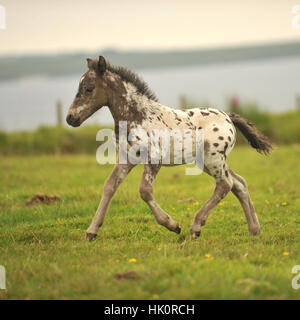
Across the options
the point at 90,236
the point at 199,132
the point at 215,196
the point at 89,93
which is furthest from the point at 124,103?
the point at 90,236

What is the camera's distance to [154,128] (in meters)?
6.48

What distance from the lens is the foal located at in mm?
6469

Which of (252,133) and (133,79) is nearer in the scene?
(133,79)

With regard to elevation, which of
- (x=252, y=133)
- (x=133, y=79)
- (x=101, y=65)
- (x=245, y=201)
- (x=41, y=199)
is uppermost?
(x=101, y=65)

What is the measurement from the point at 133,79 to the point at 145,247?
7.44 feet

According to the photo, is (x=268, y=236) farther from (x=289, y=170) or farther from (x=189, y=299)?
(x=289, y=170)

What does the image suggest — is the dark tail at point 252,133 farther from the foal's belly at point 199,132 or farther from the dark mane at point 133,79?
the dark mane at point 133,79

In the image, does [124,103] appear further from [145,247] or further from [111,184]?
[145,247]

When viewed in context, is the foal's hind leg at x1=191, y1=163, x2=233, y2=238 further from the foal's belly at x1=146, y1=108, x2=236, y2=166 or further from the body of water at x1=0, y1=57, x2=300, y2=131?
the body of water at x1=0, y1=57, x2=300, y2=131

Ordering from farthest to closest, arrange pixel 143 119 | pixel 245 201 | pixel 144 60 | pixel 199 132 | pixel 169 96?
pixel 144 60 < pixel 169 96 < pixel 245 201 < pixel 199 132 < pixel 143 119

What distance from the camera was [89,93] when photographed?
256 inches

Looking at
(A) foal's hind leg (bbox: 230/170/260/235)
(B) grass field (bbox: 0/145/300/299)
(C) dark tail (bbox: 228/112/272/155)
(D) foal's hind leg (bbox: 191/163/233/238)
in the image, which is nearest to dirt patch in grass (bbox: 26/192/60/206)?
(B) grass field (bbox: 0/145/300/299)

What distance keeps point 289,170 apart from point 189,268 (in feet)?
28.6

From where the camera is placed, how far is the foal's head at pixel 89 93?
21.2ft
